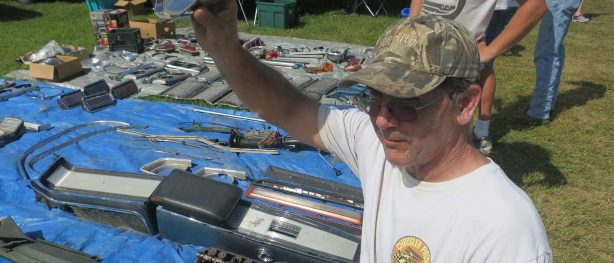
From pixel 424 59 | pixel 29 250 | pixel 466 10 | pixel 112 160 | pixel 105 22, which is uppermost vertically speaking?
pixel 424 59

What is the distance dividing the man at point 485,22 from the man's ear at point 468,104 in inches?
65.0

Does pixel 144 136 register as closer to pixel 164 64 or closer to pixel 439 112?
pixel 164 64

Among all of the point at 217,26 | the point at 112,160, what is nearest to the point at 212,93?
the point at 112,160

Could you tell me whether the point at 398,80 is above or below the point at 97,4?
above

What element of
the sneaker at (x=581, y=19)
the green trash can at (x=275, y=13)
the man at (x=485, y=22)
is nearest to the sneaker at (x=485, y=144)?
the man at (x=485, y=22)

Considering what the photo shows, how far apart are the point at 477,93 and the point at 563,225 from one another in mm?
3150

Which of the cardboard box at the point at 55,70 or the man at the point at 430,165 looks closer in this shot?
the man at the point at 430,165

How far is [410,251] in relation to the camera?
64.8 inches

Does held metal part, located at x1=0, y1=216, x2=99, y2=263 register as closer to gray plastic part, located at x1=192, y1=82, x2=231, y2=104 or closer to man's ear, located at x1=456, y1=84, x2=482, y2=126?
man's ear, located at x1=456, y1=84, x2=482, y2=126

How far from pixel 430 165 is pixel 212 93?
5.26 m

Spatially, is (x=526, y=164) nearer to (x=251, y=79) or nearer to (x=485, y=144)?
(x=485, y=144)

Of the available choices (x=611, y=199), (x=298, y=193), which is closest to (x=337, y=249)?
(x=298, y=193)

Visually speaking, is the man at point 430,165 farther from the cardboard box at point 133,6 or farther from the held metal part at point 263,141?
the cardboard box at point 133,6

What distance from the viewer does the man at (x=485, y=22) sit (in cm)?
359
